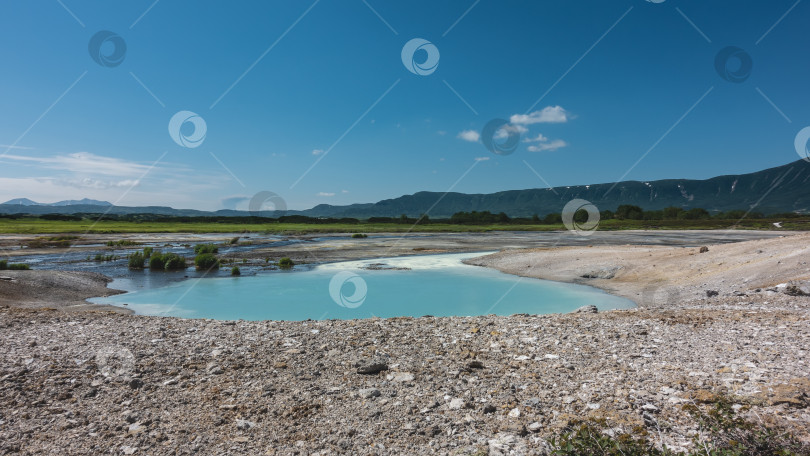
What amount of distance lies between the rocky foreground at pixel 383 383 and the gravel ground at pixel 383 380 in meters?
0.03

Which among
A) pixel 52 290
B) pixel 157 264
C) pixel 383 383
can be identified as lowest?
pixel 52 290

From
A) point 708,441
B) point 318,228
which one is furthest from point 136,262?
point 318,228

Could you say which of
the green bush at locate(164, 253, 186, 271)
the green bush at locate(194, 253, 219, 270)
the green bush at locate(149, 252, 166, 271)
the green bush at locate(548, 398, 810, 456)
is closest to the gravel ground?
the green bush at locate(548, 398, 810, 456)

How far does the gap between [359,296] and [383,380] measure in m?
14.2

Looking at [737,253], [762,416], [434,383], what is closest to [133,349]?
[434,383]

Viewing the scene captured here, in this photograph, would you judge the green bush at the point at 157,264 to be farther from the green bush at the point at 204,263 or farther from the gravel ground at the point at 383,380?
the gravel ground at the point at 383,380

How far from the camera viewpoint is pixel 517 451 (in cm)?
417

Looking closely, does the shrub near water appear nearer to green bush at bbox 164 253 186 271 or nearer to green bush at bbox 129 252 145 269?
green bush at bbox 164 253 186 271

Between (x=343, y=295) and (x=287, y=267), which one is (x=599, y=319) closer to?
(x=343, y=295)

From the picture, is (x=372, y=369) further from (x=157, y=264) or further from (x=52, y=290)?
(x=157, y=264)

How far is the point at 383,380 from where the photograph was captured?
6223 mm

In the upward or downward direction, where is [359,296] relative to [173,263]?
downward

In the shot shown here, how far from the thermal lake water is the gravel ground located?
5985mm

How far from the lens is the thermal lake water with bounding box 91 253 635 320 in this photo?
15.9 m
